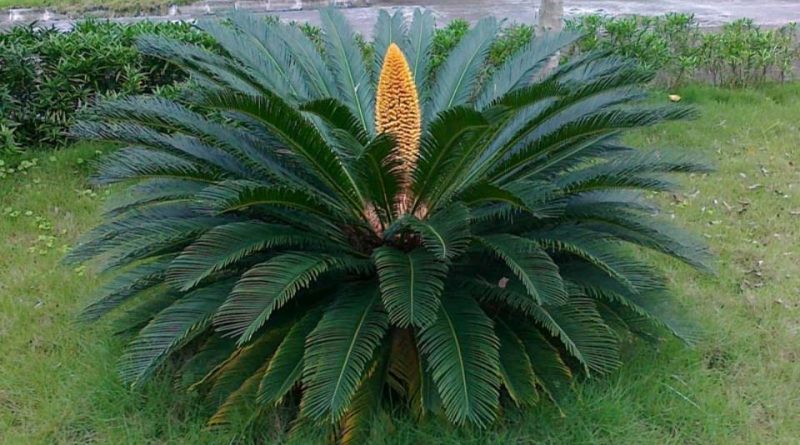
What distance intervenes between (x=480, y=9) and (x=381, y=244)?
9939mm

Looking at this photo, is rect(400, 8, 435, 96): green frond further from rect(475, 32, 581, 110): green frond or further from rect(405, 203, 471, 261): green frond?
rect(405, 203, 471, 261): green frond

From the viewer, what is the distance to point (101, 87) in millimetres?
5164

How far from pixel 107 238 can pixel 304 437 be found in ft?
3.42

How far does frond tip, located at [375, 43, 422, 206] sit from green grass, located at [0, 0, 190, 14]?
10016mm

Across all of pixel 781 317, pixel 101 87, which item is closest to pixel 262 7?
pixel 101 87

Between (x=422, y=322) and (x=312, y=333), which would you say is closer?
(x=422, y=322)

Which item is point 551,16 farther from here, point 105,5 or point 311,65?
point 105,5

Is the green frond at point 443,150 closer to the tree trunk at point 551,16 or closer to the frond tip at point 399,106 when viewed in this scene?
the frond tip at point 399,106

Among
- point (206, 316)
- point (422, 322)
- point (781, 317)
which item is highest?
point (422, 322)

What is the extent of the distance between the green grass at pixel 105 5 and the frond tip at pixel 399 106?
10.0 m

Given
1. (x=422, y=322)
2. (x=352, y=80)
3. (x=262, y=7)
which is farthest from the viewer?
(x=262, y=7)

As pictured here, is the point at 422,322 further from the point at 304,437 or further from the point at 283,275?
the point at 304,437

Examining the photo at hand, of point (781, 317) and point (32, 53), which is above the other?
point (32, 53)

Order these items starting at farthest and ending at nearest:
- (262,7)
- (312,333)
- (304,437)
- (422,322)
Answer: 1. (262,7)
2. (304,437)
3. (312,333)
4. (422,322)
